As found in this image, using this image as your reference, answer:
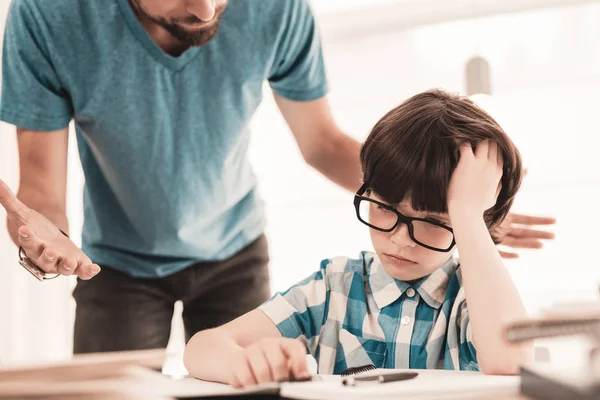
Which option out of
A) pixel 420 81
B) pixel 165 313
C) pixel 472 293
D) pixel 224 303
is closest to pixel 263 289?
pixel 224 303

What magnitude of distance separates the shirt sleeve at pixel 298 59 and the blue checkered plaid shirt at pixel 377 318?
0.46 metres

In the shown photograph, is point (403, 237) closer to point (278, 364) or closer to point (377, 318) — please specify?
point (377, 318)

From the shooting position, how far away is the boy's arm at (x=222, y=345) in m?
0.92

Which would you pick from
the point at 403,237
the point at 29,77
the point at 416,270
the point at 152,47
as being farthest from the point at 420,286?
the point at 29,77

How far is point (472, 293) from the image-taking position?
98cm

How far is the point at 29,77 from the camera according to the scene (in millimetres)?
1264

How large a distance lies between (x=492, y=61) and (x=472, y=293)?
1370 mm

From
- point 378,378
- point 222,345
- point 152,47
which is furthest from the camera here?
Result: point 152,47

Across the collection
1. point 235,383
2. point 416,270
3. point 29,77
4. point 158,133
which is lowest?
point 235,383

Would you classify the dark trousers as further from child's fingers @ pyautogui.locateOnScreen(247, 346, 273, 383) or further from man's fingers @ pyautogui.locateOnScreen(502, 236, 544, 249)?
child's fingers @ pyautogui.locateOnScreen(247, 346, 273, 383)

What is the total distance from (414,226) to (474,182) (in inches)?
4.6

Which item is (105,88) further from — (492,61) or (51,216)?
(492,61)

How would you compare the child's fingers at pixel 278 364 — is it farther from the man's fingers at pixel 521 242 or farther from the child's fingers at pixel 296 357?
the man's fingers at pixel 521 242

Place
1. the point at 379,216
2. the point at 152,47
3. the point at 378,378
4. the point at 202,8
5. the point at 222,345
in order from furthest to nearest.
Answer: the point at 152,47 → the point at 202,8 → the point at 379,216 → the point at 222,345 → the point at 378,378
